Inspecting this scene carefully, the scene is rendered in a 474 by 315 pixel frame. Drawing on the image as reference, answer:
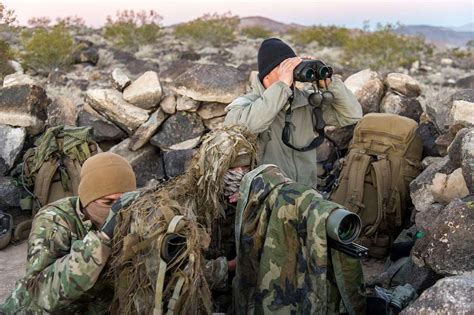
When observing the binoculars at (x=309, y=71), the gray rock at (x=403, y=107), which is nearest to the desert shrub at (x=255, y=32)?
the gray rock at (x=403, y=107)

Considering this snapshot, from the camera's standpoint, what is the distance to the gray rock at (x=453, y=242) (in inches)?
107

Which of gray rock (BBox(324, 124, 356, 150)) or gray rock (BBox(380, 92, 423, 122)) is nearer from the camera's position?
gray rock (BBox(380, 92, 423, 122))

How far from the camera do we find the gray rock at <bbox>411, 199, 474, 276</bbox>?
2717mm

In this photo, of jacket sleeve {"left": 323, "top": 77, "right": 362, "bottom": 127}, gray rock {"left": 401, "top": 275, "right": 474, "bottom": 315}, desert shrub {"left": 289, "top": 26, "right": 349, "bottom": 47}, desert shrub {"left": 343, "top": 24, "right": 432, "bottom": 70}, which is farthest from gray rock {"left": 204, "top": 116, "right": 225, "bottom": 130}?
desert shrub {"left": 289, "top": 26, "right": 349, "bottom": 47}

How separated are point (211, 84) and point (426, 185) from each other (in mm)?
2563

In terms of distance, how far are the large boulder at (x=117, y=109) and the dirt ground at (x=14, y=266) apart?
5.08 ft

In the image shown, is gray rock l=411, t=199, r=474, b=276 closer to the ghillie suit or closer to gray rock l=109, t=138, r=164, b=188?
the ghillie suit

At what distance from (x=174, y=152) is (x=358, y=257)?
3808 mm

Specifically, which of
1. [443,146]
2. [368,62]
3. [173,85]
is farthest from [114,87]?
[368,62]

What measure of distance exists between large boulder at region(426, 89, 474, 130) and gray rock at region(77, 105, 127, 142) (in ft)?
10.2

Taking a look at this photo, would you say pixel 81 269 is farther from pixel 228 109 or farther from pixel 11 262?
pixel 11 262

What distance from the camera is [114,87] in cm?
652

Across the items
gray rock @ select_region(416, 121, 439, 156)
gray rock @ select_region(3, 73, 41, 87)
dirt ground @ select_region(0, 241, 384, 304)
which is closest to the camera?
dirt ground @ select_region(0, 241, 384, 304)

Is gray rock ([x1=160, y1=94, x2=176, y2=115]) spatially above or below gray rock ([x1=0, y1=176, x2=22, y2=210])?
above
